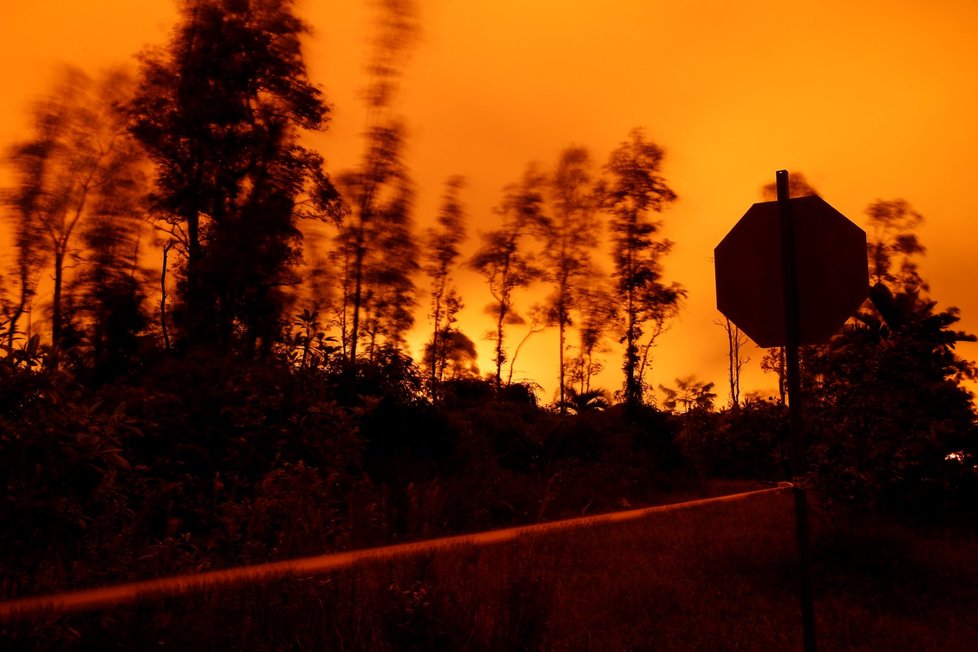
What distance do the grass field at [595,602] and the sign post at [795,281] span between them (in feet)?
7.17

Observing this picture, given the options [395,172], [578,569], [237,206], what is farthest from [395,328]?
[578,569]

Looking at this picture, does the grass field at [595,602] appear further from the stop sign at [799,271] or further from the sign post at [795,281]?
the stop sign at [799,271]

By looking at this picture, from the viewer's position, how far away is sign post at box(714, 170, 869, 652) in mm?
4848

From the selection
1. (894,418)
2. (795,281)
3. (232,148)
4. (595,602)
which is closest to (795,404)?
(795,281)

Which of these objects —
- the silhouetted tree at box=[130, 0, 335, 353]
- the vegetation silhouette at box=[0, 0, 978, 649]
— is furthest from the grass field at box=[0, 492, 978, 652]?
the silhouetted tree at box=[130, 0, 335, 353]

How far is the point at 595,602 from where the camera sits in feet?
24.9

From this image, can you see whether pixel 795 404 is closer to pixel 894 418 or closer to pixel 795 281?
pixel 795 281

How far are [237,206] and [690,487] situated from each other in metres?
16.1

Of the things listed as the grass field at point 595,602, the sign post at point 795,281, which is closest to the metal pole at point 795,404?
the sign post at point 795,281

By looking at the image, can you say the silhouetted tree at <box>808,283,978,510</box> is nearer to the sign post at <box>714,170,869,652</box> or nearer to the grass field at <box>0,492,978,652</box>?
the grass field at <box>0,492,978,652</box>

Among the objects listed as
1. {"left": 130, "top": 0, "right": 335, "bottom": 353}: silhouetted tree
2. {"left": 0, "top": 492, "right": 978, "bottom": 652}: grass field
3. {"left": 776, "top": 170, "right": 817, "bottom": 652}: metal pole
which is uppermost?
{"left": 130, "top": 0, "right": 335, "bottom": 353}: silhouetted tree

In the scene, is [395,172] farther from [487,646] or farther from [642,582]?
[487,646]

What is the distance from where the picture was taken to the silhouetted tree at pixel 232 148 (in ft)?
66.3

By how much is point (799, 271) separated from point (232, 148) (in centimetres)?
1932
